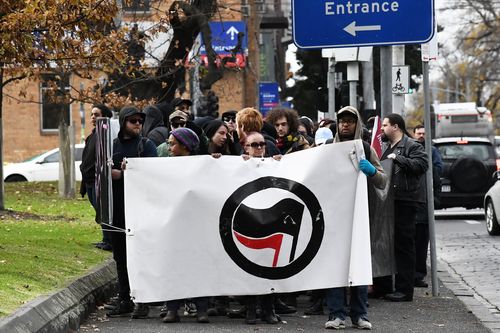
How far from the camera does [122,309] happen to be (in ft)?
35.2

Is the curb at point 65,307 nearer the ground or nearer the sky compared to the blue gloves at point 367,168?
nearer the ground

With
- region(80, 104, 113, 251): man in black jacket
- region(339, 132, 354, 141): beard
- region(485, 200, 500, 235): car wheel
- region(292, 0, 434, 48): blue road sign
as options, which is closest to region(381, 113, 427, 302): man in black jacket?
region(292, 0, 434, 48): blue road sign

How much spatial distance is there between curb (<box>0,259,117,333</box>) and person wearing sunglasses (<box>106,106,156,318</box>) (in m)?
0.33

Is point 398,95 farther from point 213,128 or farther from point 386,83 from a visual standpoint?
point 213,128

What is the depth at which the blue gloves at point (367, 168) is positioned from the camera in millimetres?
9953

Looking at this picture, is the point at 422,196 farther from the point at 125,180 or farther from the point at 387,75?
the point at 387,75

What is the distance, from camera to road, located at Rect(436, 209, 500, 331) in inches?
479

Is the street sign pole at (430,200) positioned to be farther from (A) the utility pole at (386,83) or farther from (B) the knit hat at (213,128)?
(A) the utility pole at (386,83)

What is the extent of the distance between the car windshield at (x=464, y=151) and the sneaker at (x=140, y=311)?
1695cm

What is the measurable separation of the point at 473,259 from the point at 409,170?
5634 mm

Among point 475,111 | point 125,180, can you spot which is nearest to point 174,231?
point 125,180

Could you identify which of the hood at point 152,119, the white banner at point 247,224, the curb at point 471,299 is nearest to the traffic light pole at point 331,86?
the curb at point 471,299

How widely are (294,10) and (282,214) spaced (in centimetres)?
329

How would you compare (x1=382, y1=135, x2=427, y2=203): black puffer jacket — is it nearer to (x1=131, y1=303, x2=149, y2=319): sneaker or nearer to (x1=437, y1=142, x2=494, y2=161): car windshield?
(x1=131, y1=303, x2=149, y2=319): sneaker
